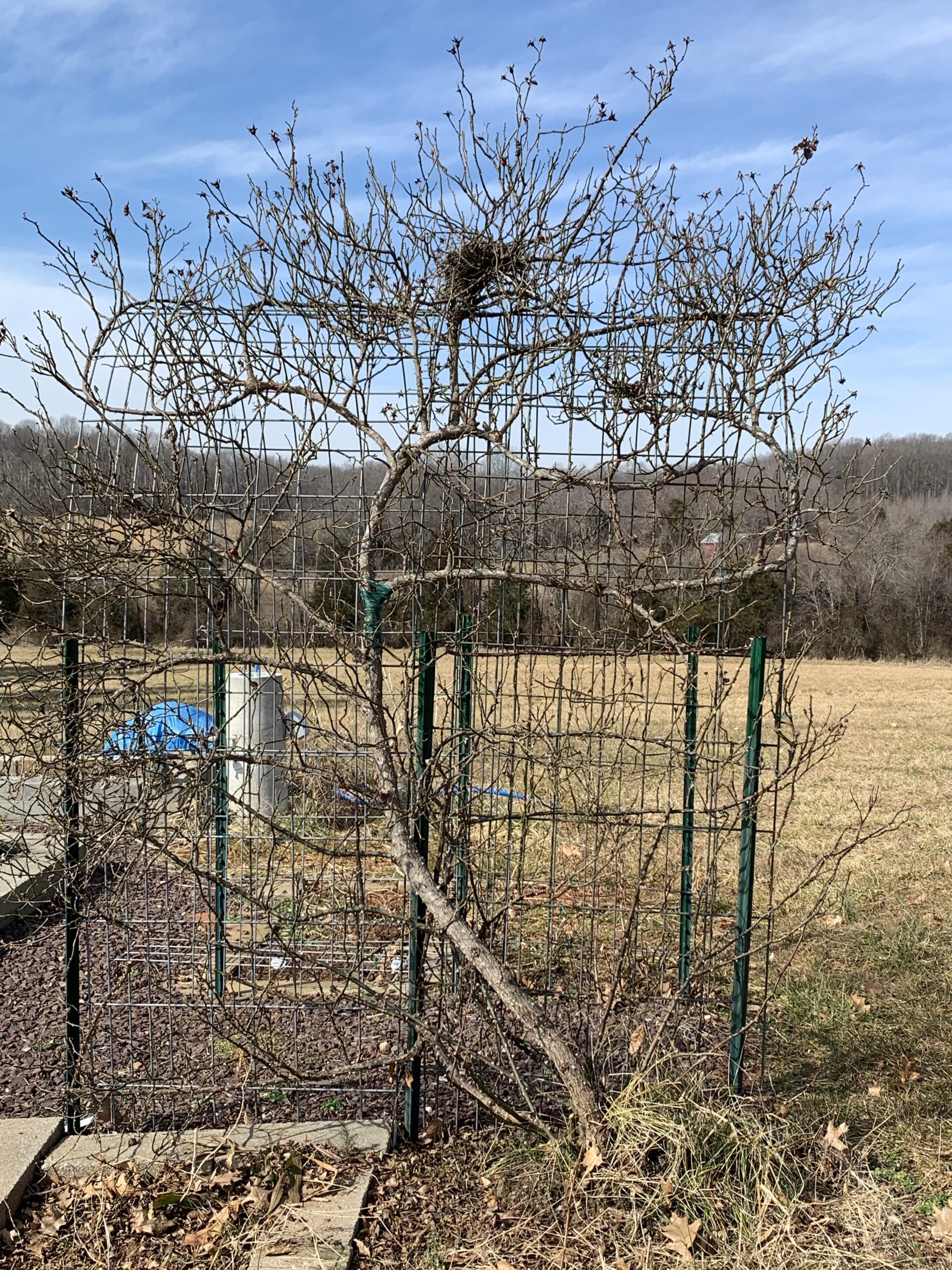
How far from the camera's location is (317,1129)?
3.64 meters

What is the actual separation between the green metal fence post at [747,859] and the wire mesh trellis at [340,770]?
1 cm

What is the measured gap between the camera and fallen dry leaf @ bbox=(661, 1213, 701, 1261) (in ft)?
9.50

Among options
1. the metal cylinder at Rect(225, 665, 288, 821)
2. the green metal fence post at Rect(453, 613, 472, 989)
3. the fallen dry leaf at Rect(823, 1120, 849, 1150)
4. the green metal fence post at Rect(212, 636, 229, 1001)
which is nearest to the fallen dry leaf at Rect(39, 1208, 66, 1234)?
the green metal fence post at Rect(212, 636, 229, 1001)

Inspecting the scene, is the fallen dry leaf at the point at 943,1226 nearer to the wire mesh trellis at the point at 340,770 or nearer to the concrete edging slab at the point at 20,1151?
the wire mesh trellis at the point at 340,770

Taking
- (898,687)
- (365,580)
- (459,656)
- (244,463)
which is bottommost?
(898,687)

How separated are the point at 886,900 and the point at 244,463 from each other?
5.34 m

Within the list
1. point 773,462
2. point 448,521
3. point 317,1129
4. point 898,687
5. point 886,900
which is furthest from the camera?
point 898,687

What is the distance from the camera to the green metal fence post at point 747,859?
3627 millimetres

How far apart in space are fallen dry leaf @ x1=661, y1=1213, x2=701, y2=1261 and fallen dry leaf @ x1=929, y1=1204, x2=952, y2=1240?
816 millimetres

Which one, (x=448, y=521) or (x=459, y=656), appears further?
(x=448, y=521)

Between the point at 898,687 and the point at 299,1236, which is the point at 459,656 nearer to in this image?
the point at 299,1236

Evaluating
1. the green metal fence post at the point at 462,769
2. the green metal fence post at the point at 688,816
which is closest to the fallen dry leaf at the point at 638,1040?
the green metal fence post at the point at 688,816

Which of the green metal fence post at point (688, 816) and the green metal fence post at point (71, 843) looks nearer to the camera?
the green metal fence post at point (71, 843)

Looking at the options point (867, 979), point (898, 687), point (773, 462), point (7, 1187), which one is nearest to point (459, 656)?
point (773, 462)
